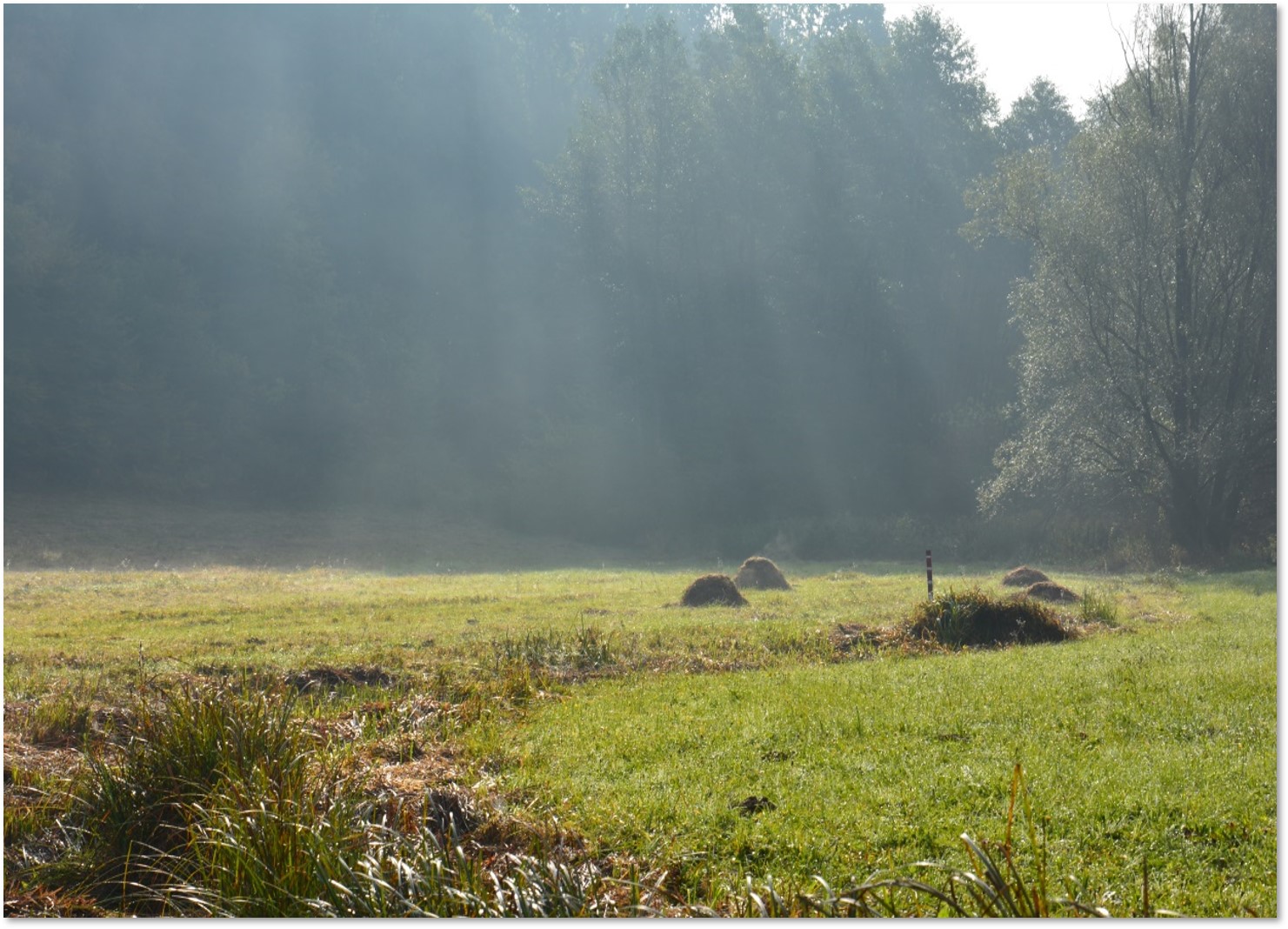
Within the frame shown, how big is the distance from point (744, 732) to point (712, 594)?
9.35 m

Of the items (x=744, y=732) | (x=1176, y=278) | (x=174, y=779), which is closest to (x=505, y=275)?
(x=1176, y=278)

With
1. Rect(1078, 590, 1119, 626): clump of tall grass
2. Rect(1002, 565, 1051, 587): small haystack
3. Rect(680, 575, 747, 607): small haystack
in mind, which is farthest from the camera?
Rect(1002, 565, 1051, 587): small haystack

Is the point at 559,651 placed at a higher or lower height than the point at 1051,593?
lower

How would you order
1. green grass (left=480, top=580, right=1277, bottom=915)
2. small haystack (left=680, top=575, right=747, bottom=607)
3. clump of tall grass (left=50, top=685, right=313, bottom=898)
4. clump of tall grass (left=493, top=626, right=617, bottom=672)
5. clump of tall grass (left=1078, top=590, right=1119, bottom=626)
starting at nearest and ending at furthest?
green grass (left=480, top=580, right=1277, bottom=915) → clump of tall grass (left=50, top=685, right=313, bottom=898) → clump of tall grass (left=493, top=626, right=617, bottom=672) → clump of tall grass (left=1078, top=590, right=1119, bottom=626) → small haystack (left=680, top=575, right=747, bottom=607)

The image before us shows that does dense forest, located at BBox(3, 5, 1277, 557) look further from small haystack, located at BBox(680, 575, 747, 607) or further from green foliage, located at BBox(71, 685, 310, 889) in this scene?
green foliage, located at BBox(71, 685, 310, 889)

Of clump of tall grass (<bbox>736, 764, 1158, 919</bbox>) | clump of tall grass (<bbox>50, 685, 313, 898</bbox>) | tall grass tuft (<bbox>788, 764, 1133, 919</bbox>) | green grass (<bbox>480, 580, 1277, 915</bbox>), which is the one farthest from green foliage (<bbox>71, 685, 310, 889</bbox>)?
tall grass tuft (<bbox>788, 764, 1133, 919</bbox>)

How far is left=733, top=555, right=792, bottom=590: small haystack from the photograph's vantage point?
19562mm

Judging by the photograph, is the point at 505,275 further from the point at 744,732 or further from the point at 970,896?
the point at 970,896

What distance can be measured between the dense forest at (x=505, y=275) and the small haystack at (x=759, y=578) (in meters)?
12.5

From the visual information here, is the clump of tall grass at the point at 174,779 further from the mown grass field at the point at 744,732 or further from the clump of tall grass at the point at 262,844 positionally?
the mown grass field at the point at 744,732

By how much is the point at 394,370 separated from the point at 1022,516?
2875cm

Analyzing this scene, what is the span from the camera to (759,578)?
19.8 meters

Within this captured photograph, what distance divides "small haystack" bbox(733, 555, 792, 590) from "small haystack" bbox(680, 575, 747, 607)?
2.59m

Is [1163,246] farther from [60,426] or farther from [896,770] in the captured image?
[60,426]
